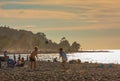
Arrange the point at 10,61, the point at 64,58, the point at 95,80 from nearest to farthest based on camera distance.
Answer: the point at 95,80
the point at 64,58
the point at 10,61

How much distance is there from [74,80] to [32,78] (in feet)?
11.7

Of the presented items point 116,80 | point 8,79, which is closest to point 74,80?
point 116,80

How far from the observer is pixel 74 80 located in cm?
3216

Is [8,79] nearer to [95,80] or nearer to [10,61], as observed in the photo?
[95,80]

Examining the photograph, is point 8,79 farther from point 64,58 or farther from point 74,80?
point 64,58

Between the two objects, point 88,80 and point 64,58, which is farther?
point 64,58

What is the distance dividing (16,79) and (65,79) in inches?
149

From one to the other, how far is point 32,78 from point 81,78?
12.6 ft

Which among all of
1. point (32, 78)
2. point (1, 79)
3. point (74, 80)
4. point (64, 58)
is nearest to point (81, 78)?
point (74, 80)

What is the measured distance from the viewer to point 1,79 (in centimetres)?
3334

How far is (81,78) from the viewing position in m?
33.4

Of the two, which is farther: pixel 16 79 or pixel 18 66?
pixel 18 66

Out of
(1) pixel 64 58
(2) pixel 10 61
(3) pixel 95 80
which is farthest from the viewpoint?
(2) pixel 10 61

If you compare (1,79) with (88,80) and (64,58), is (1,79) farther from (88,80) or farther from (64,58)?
(64,58)
